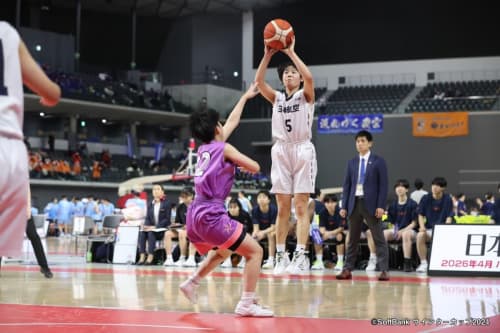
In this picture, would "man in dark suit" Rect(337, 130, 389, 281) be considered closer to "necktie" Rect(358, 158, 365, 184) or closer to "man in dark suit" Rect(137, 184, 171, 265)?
"necktie" Rect(358, 158, 365, 184)

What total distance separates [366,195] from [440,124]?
25.3 meters

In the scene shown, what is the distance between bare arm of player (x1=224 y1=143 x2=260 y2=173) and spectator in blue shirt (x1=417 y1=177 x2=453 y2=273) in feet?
25.6

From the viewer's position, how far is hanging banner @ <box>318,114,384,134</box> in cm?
3538

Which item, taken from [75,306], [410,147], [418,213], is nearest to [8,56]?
[75,306]

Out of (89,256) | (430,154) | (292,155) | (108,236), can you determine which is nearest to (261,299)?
(292,155)

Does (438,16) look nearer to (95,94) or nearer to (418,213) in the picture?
(95,94)

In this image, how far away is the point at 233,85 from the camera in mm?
43594

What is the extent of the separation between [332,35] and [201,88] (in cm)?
788

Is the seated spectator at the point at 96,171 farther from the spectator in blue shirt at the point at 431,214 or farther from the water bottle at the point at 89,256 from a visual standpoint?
the spectator in blue shirt at the point at 431,214

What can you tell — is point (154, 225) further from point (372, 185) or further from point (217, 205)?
point (217, 205)

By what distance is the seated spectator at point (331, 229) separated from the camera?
14.0m

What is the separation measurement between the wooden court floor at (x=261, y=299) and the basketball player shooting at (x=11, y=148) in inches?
72.8

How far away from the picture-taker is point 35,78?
3.68 metres

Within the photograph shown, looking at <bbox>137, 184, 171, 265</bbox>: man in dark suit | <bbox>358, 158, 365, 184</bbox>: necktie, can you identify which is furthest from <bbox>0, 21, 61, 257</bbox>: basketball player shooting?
<bbox>137, 184, 171, 265</bbox>: man in dark suit
